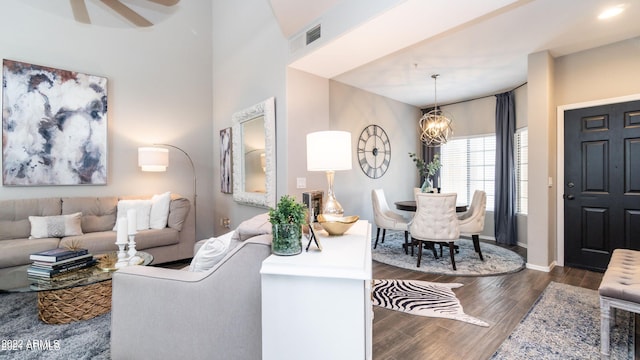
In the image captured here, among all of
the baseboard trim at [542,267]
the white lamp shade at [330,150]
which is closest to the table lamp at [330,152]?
the white lamp shade at [330,150]

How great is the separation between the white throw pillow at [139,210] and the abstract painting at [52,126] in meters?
0.59

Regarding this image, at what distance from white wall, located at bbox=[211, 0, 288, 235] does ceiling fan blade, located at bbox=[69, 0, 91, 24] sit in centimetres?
173

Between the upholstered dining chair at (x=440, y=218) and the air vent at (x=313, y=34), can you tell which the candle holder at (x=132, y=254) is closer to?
the air vent at (x=313, y=34)

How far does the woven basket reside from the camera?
2.22m

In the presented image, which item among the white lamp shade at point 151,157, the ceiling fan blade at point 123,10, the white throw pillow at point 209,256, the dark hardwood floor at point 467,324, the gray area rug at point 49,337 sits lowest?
the dark hardwood floor at point 467,324

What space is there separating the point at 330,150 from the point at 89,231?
11.8 ft

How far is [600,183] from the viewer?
11.0ft

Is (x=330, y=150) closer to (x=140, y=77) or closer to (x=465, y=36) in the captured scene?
(x=465, y=36)

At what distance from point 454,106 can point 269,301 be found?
5931mm

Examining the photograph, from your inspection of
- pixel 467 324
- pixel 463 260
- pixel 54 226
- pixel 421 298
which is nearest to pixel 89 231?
pixel 54 226

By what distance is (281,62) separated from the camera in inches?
129

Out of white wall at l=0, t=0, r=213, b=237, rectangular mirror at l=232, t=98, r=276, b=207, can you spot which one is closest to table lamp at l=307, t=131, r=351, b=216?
rectangular mirror at l=232, t=98, r=276, b=207

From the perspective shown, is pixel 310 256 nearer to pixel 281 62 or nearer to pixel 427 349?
pixel 427 349

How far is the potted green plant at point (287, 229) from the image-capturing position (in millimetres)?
1278
